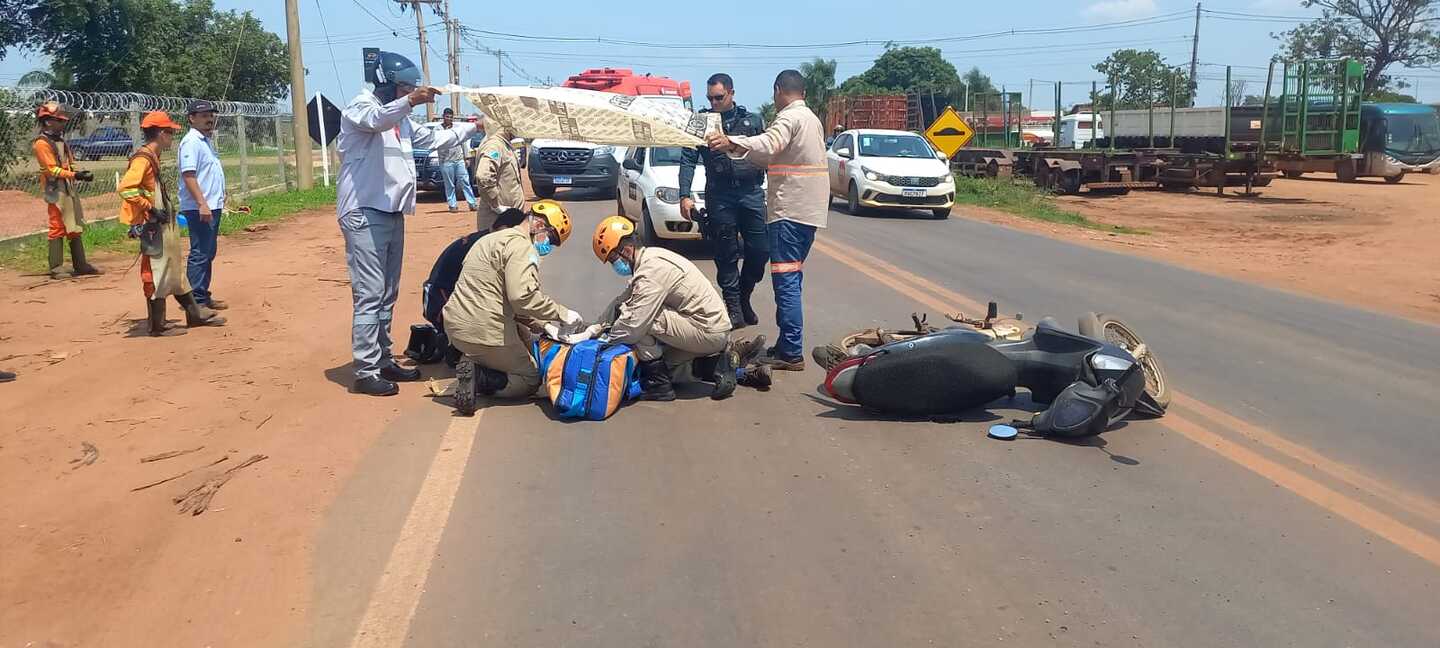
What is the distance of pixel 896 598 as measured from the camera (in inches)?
157

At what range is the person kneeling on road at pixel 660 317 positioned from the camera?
6.36 meters

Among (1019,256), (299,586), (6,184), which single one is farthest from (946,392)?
(6,184)

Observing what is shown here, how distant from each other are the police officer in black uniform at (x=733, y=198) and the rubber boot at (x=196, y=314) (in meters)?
4.02

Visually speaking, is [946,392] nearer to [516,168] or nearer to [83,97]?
[516,168]

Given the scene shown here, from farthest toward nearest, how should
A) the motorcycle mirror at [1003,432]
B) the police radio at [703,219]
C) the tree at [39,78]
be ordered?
the tree at [39,78] < the police radio at [703,219] < the motorcycle mirror at [1003,432]

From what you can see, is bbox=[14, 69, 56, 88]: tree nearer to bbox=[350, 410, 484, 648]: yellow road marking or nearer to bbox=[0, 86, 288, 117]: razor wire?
bbox=[0, 86, 288, 117]: razor wire

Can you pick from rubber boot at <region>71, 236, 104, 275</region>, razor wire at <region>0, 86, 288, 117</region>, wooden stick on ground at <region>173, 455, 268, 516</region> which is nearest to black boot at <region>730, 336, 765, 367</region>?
wooden stick on ground at <region>173, 455, 268, 516</region>

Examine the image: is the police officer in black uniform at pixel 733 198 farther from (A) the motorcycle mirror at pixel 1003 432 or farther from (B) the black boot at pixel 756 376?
(A) the motorcycle mirror at pixel 1003 432

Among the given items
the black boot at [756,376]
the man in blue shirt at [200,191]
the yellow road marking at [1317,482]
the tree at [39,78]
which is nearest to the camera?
the yellow road marking at [1317,482]

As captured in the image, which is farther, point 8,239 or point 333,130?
point 333,130

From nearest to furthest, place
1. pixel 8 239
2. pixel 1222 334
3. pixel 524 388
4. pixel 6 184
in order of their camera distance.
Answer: pixel 524 388
pixel 1222 334
pixel 8 239
pixel 6 184

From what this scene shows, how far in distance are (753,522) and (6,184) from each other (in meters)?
25.6

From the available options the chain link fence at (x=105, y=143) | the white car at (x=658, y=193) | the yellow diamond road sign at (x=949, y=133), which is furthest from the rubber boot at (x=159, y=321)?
the yellow diamond road sign at (x=949, y=133)

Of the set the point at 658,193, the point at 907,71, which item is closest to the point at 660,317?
the point at 658,193
